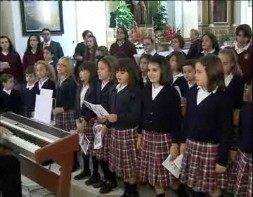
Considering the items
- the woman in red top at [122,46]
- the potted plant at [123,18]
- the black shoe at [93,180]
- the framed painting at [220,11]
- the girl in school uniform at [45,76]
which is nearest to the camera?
the black shoe at [93,180]

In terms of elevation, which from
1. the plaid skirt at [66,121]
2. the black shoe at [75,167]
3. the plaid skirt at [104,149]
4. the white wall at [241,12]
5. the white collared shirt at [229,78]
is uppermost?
the white wall at [241,12]

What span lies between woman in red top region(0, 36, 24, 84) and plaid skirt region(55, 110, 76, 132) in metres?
1.51

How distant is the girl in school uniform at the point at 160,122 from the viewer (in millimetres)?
2852

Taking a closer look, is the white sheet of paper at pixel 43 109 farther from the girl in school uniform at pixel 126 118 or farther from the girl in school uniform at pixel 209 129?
the girl in school uniform at pixel 209 129

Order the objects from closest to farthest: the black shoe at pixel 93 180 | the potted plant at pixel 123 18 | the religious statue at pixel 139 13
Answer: the black shoe at pixel 93 180
the potted plant at pixel 123 18
the religious statue at pixel 139 13

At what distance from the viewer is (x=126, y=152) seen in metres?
3.13

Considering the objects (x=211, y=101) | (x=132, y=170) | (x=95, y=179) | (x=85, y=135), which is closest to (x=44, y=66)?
(x=85, y=135)

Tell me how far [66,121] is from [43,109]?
35cm

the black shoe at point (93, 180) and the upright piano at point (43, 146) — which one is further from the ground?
the upright piano at point (43, 146)

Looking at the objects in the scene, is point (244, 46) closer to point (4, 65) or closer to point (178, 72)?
point (178, 72)

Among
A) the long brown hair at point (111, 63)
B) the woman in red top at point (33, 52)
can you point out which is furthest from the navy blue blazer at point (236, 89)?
the woman in red top at point (33, 52)

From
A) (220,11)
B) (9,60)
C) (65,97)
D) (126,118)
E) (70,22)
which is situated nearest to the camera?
(126,118)

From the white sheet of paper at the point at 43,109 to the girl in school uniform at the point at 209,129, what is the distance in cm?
140

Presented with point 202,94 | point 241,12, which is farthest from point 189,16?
point 202,94
